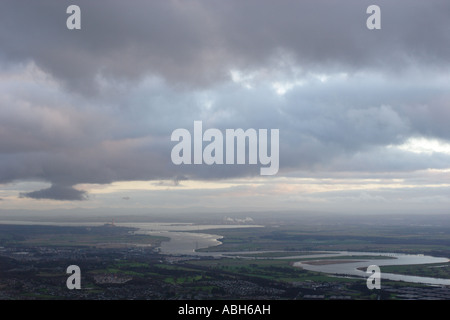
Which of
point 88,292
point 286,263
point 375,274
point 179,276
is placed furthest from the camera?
point 286,263

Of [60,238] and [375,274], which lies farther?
[60,238]

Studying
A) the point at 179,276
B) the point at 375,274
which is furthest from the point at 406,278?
the point at 179,276

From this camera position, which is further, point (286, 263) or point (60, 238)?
point (60, 238)
